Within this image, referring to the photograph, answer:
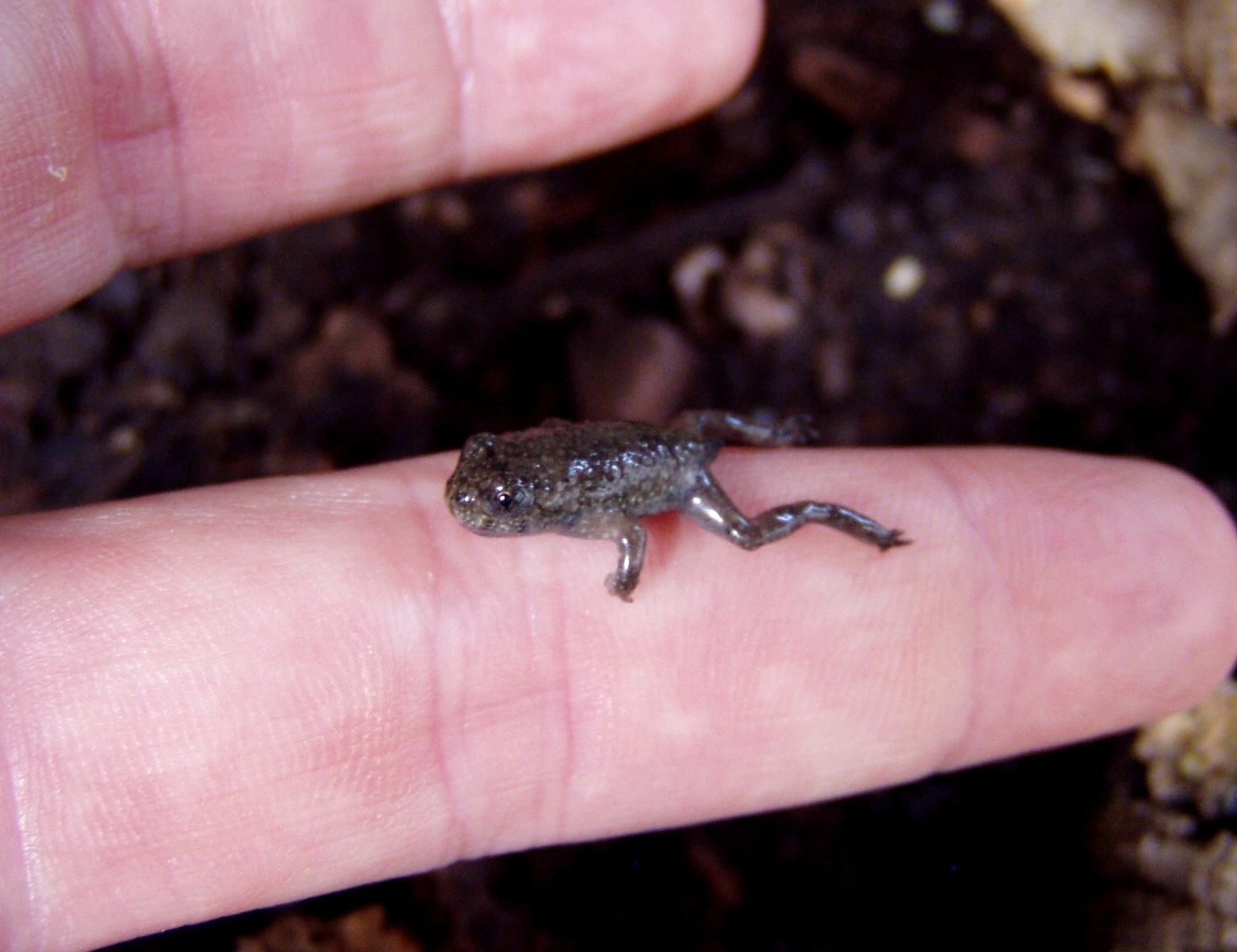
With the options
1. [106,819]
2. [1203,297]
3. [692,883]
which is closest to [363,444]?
[106,819]

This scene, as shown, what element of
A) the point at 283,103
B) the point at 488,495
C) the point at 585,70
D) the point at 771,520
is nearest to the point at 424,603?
the point at 488,495

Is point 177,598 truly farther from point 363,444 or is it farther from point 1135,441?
point 1135,441

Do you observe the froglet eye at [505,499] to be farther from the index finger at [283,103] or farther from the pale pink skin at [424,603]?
the index finger at [283,103]

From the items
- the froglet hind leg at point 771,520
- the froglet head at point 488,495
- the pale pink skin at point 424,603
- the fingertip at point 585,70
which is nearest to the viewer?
the pale pink skin at point 424,603

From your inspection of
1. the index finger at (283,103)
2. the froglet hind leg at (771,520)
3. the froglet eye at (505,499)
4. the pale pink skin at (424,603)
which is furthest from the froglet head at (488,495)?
the index finger at (283,103)

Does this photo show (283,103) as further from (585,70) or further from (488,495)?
(488,495)

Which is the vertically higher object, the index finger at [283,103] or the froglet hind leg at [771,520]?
the index finger at [283,103]

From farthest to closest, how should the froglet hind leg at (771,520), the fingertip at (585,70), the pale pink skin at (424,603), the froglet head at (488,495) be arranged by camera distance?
the fingertip at (585,70) → the froglet hind leg at (771,520) → the froglet head at (488,495) → the pale pink skin at (424,603)

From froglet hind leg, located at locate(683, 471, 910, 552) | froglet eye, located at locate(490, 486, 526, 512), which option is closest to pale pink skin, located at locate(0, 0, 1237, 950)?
froglet hind leg, located at locate(683, 471, 910, 552)
